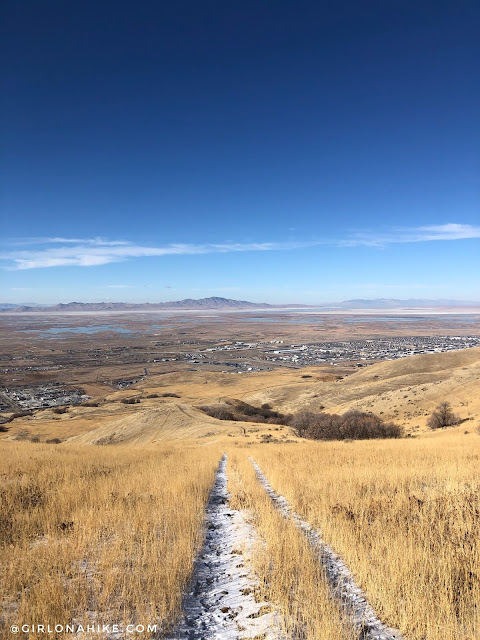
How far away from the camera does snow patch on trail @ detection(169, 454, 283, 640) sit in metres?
3.66

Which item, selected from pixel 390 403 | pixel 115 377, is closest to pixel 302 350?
pixel 115 377

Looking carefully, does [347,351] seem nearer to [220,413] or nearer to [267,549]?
[220,413]

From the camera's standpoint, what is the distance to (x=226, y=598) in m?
4.31

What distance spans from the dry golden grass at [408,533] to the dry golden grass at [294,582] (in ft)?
1.97

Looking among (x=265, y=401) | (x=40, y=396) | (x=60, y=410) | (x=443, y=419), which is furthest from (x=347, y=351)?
(x=443, y=419)

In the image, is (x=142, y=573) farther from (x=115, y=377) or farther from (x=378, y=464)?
(x=115, y=377)

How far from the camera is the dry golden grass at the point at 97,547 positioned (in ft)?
12.8

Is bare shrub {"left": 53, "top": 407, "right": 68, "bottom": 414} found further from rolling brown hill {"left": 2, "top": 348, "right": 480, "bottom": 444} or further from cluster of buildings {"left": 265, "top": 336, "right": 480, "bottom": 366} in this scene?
cluster of buildings {"left": 265, "top": 336, "right": 480, "bottom": 366}

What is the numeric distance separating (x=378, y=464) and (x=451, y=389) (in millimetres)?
38861

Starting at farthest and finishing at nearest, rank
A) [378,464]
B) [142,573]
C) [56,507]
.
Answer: [378,464] → [56,507] → [142,573]

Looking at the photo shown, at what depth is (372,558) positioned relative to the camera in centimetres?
483

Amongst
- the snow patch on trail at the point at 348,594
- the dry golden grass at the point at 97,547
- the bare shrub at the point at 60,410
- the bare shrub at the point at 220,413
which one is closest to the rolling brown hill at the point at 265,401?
the bare shrub at the point at 60,410

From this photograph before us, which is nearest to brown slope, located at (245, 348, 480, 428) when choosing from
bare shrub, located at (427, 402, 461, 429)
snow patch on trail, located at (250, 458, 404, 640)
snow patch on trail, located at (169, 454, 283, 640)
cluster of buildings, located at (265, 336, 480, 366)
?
bare shrub, located at (427, 402, 461, 429)

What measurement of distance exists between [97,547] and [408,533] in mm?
→ 4668
